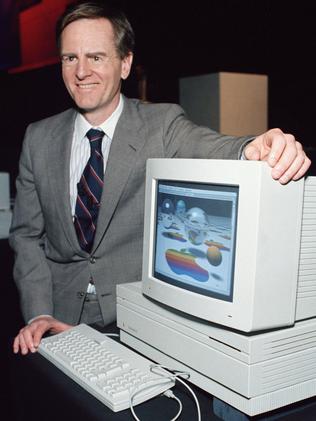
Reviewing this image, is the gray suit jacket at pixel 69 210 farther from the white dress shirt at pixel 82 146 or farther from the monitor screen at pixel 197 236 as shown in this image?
the monitor screen at pixel 197 236

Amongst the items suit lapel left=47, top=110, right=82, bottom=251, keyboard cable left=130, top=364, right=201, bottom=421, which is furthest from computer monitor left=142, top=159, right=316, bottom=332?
suit lapel left=47, top=110, right=82, bottom=251

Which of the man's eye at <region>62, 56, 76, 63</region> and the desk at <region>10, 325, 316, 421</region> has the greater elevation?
the man's eye at <region>62, 56, 76, 63</region>

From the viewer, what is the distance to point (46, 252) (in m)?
1.79

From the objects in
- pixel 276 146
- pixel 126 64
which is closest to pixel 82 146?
pixel 126 64

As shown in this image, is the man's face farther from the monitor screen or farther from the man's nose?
the monitor screen

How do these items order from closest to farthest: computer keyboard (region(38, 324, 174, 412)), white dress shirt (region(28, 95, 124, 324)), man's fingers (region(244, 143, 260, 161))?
computer keyboard (region(38, 324, 174, 412))
man's fingers (region(244, 143, 260, 161))
white dress shirt (region(28, 95, 124, 324))

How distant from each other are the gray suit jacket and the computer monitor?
459mm

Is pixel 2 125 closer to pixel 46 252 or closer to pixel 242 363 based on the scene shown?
pixel 46 252

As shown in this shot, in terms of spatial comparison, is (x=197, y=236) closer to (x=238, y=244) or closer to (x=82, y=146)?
(x=238, y=244)

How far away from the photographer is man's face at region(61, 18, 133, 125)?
164 cm

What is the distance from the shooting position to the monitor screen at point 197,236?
39.1 inches

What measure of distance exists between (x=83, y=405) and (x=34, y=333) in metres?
0.44

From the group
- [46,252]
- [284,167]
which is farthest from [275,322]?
[46,252]

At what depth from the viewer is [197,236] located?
107 cm
